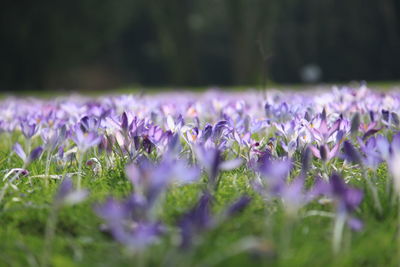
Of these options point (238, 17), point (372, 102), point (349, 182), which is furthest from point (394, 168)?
point (238, 17)

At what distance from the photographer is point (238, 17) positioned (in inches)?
862

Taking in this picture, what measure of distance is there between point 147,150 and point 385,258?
116 cm

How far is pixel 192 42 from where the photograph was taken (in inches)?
966

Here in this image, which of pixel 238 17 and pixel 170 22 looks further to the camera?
pixel 170 22

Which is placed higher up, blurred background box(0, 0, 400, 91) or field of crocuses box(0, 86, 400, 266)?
blurred background box(0, 0, 400, 91)

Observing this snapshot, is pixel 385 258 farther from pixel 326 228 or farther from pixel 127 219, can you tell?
pixel 127 219

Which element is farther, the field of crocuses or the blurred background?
the blurred background

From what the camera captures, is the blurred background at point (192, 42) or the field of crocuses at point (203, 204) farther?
the blurred background at point (192, 42)

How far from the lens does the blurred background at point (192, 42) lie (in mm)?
21844

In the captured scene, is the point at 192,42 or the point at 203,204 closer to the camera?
the point at 203,204

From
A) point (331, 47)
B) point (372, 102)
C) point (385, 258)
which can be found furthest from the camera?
point (331, 47)

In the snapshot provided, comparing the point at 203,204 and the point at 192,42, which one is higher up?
the point at 192,42

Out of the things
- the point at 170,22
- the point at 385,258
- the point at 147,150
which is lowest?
the point at 385,258

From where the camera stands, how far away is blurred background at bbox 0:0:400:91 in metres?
21.8
